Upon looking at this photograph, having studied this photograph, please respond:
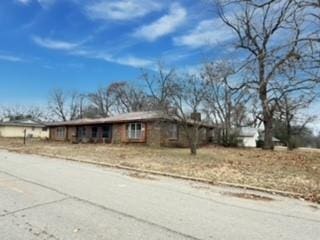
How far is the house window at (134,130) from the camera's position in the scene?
34438mm

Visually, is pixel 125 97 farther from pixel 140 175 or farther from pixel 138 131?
pixel 140 175

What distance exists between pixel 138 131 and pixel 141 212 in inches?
1091

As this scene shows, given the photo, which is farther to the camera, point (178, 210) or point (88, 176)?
point (88, 176)

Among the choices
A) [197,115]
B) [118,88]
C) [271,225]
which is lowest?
[271,225]

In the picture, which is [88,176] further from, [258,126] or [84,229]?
[258,126]

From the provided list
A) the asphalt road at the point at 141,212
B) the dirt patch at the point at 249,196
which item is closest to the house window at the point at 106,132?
the asphalt road at the point at 141,212

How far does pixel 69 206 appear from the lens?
7.26m

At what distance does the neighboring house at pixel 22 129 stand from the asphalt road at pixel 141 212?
57.6 meters

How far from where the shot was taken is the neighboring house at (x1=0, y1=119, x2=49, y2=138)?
6612 cm

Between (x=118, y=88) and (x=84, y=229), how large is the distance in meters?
65.1

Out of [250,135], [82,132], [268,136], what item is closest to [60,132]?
[82,132]

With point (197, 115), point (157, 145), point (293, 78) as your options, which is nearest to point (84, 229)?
point (293, 78)

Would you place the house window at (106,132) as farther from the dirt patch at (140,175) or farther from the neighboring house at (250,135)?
the dirt patch at (140,175)

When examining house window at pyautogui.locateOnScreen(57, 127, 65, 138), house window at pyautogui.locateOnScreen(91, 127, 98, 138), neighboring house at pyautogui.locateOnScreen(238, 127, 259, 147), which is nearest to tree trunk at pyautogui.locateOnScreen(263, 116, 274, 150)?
house window at pyautogui.locateOnScreen(91, 127, 98, 138)
